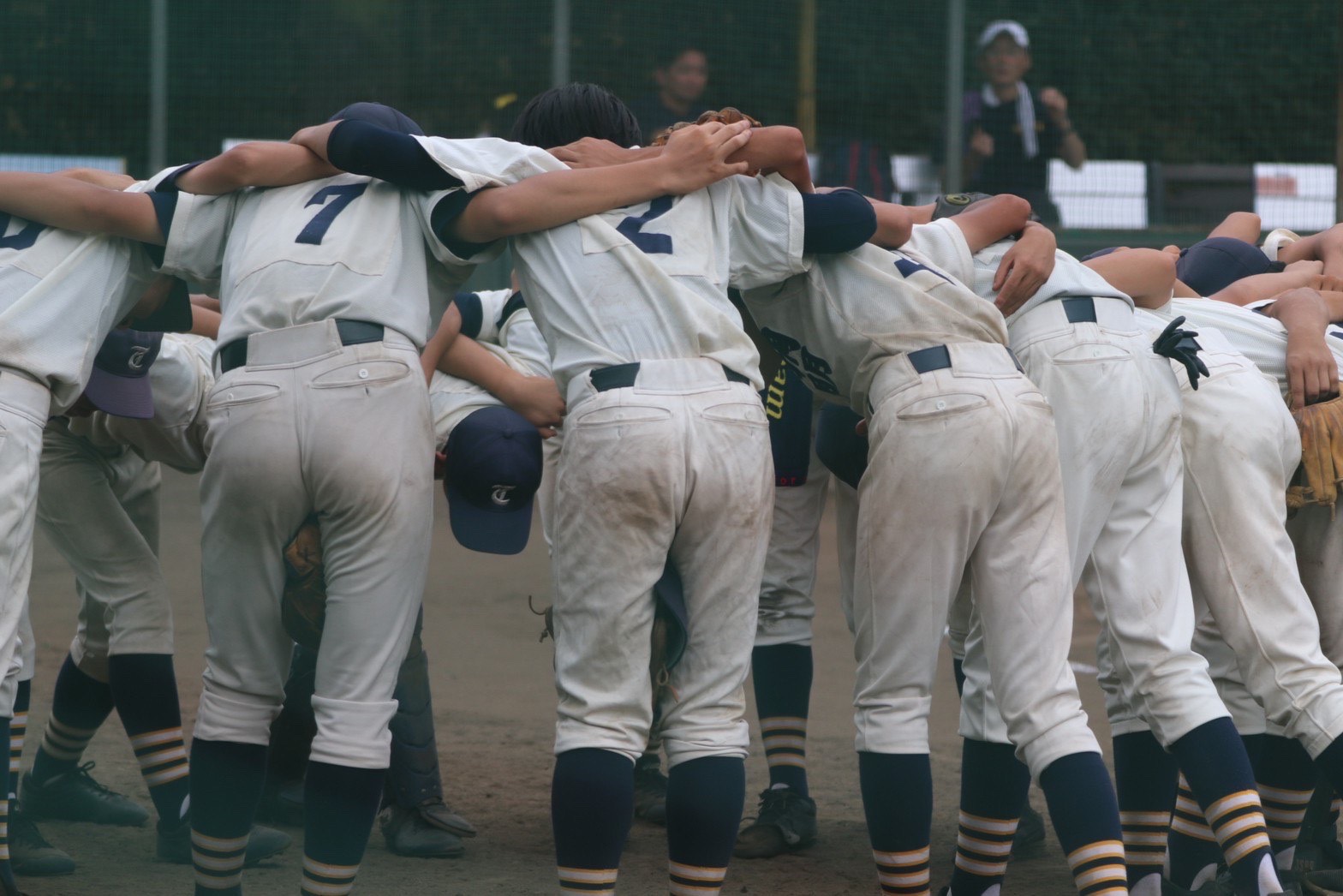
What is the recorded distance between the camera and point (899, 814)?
3064mm

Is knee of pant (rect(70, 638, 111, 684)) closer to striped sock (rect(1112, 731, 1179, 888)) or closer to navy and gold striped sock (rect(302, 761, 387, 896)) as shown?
navy and gold striped sock (rect(302, 761, 387, 896))

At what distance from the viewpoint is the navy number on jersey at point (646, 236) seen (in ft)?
9.75

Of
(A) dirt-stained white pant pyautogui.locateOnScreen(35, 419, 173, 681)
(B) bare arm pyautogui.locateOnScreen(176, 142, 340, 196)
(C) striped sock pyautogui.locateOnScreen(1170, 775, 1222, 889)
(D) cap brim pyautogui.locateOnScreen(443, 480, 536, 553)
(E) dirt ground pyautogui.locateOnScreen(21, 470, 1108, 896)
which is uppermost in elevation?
(B) bare arm pyautogui.locateOnScreen(176, 142, 340, 196)

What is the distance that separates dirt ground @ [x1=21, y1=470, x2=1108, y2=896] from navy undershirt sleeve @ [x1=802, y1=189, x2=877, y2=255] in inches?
63.3

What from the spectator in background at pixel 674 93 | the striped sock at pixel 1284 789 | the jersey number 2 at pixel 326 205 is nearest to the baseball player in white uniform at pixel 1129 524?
the striped sock at pixel 1284 789

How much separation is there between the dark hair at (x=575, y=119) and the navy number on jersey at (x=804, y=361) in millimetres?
545

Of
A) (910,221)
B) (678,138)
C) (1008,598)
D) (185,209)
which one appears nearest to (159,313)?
(185,209)

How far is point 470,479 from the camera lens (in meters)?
3.15

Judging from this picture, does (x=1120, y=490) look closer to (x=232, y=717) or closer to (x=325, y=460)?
(x=325, y=460)

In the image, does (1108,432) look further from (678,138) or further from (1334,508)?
(678,138)

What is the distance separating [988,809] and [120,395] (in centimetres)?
215

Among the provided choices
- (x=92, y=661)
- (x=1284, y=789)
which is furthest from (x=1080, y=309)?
(x=92, y=661)

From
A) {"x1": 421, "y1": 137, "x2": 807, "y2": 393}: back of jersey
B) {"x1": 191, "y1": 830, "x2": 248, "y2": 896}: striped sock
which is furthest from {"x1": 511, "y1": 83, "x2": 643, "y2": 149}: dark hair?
{"x1": 191, "y1": 830, "x2": 248, "y2": 896}: striped sock

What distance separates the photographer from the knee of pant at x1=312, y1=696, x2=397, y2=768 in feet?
9.58
